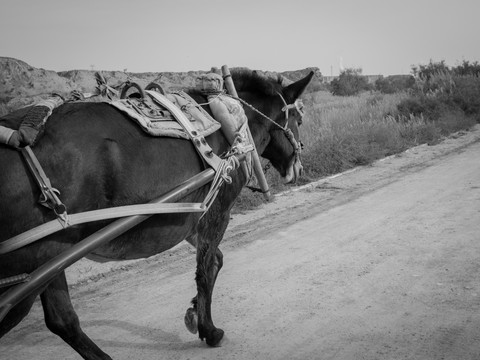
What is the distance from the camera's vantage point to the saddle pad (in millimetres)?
2834

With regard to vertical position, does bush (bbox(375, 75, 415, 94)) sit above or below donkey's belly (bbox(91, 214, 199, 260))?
below

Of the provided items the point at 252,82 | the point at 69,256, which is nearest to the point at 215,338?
the point at 69,256

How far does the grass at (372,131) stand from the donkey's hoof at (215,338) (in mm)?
3917

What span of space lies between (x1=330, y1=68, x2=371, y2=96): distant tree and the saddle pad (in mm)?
33133

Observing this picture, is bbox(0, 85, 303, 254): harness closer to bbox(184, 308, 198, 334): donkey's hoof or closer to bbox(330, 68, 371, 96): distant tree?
bbox(184, 308, 198, 334): donkey's hoof

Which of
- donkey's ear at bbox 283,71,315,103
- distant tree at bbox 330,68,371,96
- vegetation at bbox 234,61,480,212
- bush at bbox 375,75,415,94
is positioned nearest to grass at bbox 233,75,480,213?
vegetation at bbox 234,61,480,212

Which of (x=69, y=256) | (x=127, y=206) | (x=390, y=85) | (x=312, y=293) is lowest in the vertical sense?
(x=312, y=293)

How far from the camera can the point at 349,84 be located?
35.9 m

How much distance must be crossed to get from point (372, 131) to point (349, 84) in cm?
2357

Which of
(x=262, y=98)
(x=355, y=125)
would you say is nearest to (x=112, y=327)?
(x=262, y=98)

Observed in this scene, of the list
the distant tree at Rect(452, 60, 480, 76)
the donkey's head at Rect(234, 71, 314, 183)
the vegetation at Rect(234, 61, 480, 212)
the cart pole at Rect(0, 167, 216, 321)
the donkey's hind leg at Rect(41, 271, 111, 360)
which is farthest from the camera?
the distant tree at Rect(452, 60, 480, 76)

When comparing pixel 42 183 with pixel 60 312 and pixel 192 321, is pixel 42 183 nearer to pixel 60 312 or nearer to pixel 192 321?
pixel 60 312

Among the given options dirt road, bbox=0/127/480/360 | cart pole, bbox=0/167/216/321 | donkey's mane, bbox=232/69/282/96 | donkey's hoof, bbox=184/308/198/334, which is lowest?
dirt road, bbox=0/127/480/360

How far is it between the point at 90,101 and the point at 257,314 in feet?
7.31
